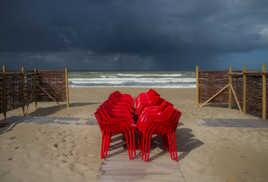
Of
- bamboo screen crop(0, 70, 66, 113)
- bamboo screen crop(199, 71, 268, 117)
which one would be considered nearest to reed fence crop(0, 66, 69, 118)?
bamboo screen crop(0, 70, 66, 113)

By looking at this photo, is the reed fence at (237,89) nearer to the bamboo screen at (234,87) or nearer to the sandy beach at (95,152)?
the bamboo screen at (234,87)

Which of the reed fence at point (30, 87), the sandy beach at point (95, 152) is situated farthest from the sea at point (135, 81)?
the sandy beach at point (95, 152)

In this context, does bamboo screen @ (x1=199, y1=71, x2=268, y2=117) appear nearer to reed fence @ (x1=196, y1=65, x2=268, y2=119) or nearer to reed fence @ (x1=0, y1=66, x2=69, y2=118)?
reed fence @ (x1=196, y1=65, x2=268, y2=119)

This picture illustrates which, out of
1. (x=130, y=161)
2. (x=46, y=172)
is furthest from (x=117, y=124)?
(x=46, y=172)

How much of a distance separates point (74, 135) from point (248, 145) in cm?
404

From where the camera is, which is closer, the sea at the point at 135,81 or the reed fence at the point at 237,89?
the reed fence at the point at 237,89

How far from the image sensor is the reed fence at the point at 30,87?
606 cm

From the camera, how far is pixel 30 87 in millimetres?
7922

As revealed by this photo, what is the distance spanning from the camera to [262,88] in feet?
21.0

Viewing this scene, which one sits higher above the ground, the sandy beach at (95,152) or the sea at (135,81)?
the sea at (135,81)

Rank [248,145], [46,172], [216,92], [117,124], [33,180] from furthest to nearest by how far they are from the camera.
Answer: [216,92] → [248,145] → [117,124] → [46,172] → [33,180]

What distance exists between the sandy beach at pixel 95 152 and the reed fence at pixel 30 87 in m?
1.24

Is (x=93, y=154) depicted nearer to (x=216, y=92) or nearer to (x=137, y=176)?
(x=137, y=176)

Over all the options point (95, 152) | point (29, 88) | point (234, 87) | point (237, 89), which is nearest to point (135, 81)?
point (234, 87)
